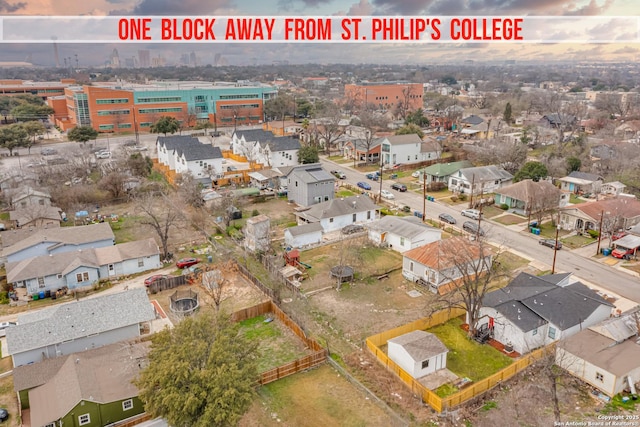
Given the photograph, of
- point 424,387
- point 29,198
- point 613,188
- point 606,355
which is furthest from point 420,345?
point 29,198

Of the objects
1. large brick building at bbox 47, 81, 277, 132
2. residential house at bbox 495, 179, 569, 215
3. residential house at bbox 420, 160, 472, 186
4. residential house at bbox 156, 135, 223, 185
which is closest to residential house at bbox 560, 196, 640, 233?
residential house at bbox 495, 179, 569, 215

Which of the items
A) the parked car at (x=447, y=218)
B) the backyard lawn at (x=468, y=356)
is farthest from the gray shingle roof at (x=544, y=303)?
the parked car at (x=447, y=218)

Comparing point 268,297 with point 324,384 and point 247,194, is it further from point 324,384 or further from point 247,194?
point 247,194

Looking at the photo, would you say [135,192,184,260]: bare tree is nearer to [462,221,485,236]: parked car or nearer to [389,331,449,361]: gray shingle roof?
[389,331,449,361]: gray shingle roof

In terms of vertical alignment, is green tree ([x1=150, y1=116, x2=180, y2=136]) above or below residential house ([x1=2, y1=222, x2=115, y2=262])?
above

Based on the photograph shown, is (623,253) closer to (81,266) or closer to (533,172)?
(533,172)

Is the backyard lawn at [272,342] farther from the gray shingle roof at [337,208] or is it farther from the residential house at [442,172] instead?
the residential house at [442,172]

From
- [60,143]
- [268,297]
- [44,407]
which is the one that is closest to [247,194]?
[268,297]
